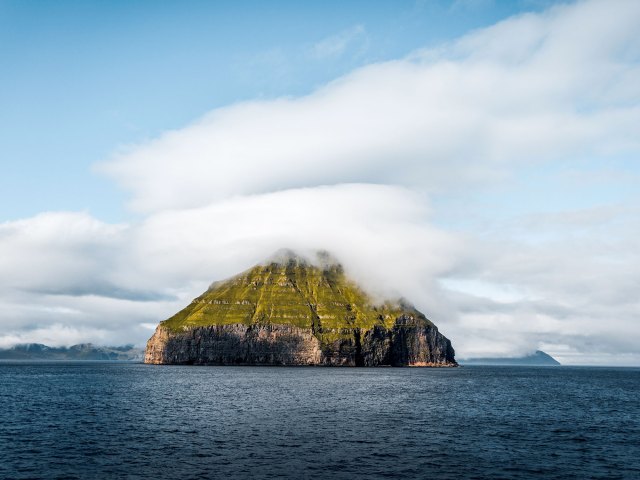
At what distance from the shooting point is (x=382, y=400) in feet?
388

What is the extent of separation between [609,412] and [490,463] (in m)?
67.4

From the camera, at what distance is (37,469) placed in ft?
171

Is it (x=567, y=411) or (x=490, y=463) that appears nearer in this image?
(x=490, y=463)

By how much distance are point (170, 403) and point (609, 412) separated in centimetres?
9479

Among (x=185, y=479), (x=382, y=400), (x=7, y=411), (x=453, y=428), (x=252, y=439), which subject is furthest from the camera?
(x=382, y=400)

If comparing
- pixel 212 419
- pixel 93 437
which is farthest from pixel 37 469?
pixel 212 419

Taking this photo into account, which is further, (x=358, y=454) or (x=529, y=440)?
(x=529, y=440)

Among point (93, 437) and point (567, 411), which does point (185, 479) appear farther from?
point (567, 411)

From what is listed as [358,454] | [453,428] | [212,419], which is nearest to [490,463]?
[358,454]

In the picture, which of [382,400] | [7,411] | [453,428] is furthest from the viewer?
[382,400]

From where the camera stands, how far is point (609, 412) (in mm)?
107438

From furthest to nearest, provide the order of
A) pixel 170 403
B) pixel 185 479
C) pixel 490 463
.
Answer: pixel 170 403 < pixel 490 463 < pixel 185 479

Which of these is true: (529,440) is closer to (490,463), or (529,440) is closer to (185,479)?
(490,463)

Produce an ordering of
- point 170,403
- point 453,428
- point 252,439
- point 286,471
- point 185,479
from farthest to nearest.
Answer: point 170,403 < point 453,428 < point 252,439 < point 286,471 < point 185,479
